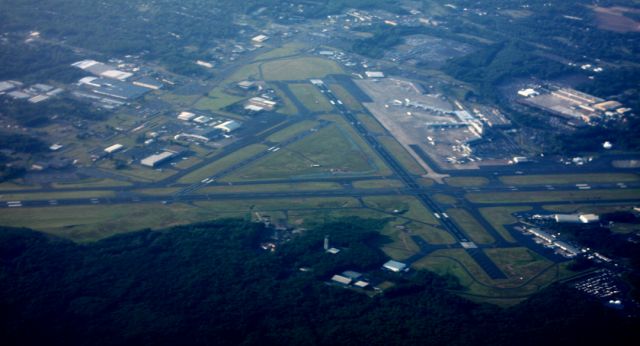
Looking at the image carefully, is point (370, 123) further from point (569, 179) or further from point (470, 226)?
point (470, 226)

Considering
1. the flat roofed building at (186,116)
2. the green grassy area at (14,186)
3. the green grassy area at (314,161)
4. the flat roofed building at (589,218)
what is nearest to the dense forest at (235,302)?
the green grassy area at (14,186)

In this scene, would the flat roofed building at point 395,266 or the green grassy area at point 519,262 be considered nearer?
the flat roofed building at point 395,266

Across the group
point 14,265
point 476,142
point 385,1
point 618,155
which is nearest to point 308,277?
point 14,265

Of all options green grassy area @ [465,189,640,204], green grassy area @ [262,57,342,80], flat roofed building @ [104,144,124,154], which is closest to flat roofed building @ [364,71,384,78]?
green grassy area @ [262,57,342,80]

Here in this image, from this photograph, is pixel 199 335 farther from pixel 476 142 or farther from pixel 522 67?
pixel 522 67

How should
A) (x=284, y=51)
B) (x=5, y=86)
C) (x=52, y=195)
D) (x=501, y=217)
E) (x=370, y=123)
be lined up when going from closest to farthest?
1. (x=501, y=217)
2. (x=52, y=195)
3. (x=370, y=123)
4. (x=5, y=86)
5. (x=284, y=51)

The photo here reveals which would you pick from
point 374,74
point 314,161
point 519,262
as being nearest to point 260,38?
point 374,74

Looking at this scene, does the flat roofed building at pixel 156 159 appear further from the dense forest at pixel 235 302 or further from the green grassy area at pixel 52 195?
the dense forest at pixel 235 302

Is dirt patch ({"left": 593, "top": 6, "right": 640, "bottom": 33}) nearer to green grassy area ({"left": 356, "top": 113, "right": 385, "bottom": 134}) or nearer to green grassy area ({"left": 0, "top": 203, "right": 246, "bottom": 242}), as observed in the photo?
green grassy area ({"left": 356, "top": 113, "right": 385, "bottom": 134})
